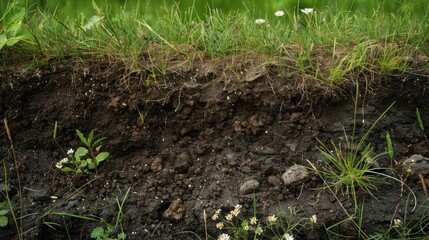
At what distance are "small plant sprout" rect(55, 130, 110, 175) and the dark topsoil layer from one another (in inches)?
1.9

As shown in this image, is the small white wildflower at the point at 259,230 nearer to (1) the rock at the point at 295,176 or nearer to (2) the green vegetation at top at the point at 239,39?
(1) the rock at the point at 295,176

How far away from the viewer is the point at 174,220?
2.60m

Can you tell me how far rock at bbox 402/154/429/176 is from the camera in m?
2.60

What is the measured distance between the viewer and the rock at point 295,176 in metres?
2.64

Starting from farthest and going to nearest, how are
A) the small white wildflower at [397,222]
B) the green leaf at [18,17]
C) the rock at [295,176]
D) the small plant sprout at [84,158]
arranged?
the green leaf at [18,17]
the small plant sprout at [84,158]
the rock at [295,176]
the small white wildflower at [397,222]

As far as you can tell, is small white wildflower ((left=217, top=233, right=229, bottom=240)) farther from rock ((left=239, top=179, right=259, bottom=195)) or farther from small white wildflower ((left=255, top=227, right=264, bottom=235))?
rock ((left=239, top=179, right=259, bottom=195))

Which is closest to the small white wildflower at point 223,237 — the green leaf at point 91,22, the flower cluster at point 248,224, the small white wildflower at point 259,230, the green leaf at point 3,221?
the flower cluster at point 248,224

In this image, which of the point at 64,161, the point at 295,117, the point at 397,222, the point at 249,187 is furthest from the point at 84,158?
the point at 397,222

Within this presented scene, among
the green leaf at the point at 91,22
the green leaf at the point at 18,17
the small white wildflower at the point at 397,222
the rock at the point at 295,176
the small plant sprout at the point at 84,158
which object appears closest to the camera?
the small white wildflower at the point at 397,222

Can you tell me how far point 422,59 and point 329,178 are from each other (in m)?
0.87

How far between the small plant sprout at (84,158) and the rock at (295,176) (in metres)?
0.89

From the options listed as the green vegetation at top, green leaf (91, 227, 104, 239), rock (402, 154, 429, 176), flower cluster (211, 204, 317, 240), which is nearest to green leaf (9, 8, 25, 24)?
the green vegetation at top

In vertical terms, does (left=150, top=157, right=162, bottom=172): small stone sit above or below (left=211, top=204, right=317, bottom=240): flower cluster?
above

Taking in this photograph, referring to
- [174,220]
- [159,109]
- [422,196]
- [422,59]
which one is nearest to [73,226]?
[174,220]
